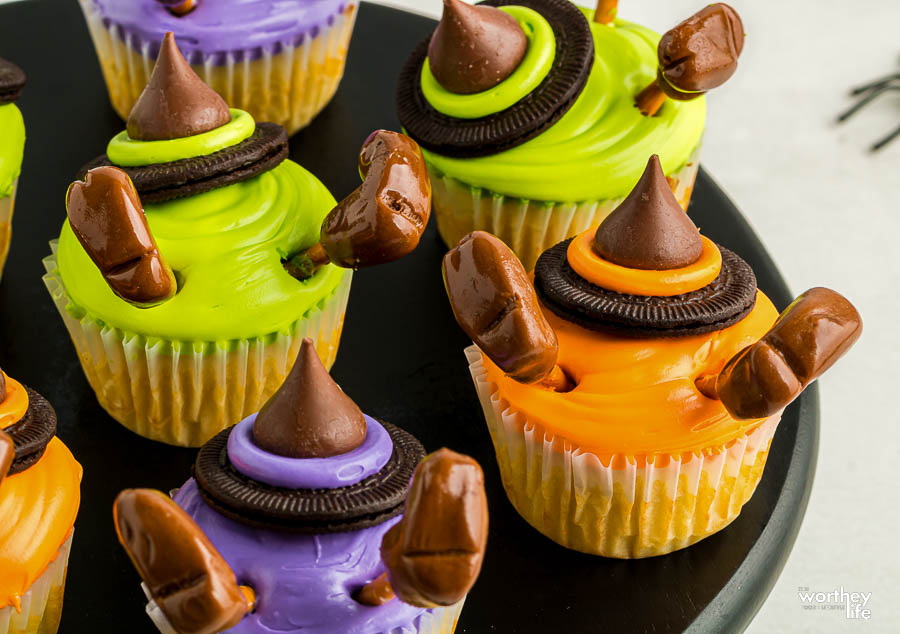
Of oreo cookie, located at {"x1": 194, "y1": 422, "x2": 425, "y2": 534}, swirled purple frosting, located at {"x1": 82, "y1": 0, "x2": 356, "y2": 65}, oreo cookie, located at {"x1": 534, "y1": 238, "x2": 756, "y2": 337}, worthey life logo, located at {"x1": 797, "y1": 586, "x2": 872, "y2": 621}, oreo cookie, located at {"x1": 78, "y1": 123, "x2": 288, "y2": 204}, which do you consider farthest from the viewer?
worthey life logo, located at {"x1": 797, "y1": 586, "x2": 872, "y2": 621}

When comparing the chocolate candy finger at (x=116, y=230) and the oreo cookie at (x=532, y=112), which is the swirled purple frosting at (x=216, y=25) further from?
the chocolate candy finger at (x=116, y=230)

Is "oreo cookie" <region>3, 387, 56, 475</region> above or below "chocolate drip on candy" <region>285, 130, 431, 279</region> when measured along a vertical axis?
below

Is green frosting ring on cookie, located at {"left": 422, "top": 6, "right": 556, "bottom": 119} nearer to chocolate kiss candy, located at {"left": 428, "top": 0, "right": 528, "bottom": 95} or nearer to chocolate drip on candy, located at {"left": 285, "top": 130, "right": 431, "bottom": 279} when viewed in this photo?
chocolate kiss candy, located at {"left": 428, "top": 0, "right": 528, "bottom": 95}

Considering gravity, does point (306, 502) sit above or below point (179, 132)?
below

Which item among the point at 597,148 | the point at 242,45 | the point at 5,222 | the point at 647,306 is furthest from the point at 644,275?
the point at 5,222

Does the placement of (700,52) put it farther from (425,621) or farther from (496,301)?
(425,621)

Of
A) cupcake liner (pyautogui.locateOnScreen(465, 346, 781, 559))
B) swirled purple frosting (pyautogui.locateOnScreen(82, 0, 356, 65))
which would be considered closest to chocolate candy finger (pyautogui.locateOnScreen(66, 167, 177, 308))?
cupcake liner (pyautogui.locateOnScreen(465, 346, 781, 559))

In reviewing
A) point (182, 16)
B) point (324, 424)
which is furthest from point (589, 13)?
point (324, 424)

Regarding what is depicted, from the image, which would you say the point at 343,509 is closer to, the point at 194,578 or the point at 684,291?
the point at 194,578
